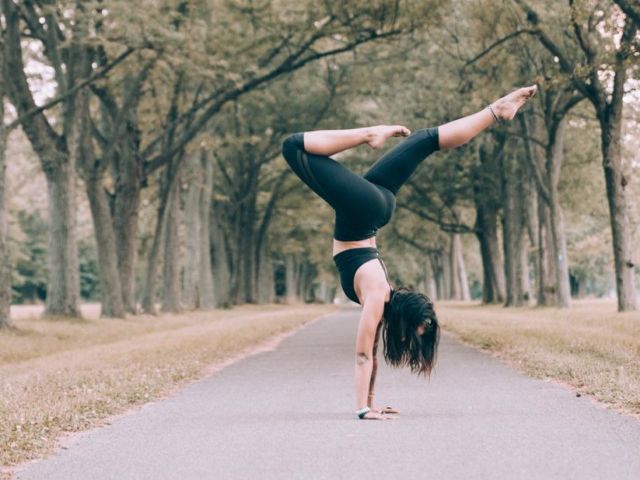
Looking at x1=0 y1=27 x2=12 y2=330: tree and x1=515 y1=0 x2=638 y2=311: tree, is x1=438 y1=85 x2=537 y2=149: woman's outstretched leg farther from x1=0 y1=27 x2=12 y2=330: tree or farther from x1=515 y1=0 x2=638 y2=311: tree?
x1=515 y1=0 x2=638 y2=311: tree

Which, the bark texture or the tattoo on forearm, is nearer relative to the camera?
the tattoo on forearm

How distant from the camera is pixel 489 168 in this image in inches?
1432

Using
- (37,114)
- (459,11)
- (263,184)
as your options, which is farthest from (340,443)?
(263,184)

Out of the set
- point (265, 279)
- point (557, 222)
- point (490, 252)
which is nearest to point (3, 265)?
point (557, 222)

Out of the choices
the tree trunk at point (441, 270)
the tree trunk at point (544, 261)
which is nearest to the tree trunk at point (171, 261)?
the tree trunk at point (544, 261)

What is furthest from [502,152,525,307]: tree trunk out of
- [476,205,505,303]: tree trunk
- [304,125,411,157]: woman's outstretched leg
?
[304,125,411,157]: woman's outstretched leg

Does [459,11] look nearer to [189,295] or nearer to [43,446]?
[189,295]

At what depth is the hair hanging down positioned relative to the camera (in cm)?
664

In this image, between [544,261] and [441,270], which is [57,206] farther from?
[441,270]

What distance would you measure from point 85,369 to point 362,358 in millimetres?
5602

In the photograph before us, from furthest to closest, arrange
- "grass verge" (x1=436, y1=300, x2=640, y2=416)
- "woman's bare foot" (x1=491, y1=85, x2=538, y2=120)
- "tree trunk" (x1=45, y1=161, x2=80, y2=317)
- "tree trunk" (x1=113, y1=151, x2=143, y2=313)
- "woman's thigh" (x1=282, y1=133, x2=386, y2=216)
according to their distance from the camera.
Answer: "tree trunk" (x1=113, y1=151, x2=143, y2=313), "tree trunk" (x1=45, y1=161, x2=80, y2=317), "grass verge" (x1=436, y1=300, x2=640, y2=416), "woman's bare foot" (x1=491, y1=85, x2=538, y2=120), "woman's thigh" (x1=282, y1=133, x2=386, y2=216)

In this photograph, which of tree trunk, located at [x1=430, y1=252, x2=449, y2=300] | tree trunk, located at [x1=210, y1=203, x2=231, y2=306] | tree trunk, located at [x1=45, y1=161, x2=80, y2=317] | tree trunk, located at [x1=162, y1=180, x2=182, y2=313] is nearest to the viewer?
tree trunk, located at [x1=45, y1=161, x2=80, y2=317]

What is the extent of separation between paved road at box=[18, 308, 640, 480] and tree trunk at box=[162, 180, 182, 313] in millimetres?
20900

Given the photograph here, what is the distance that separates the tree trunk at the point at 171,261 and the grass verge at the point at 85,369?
7.59 m
